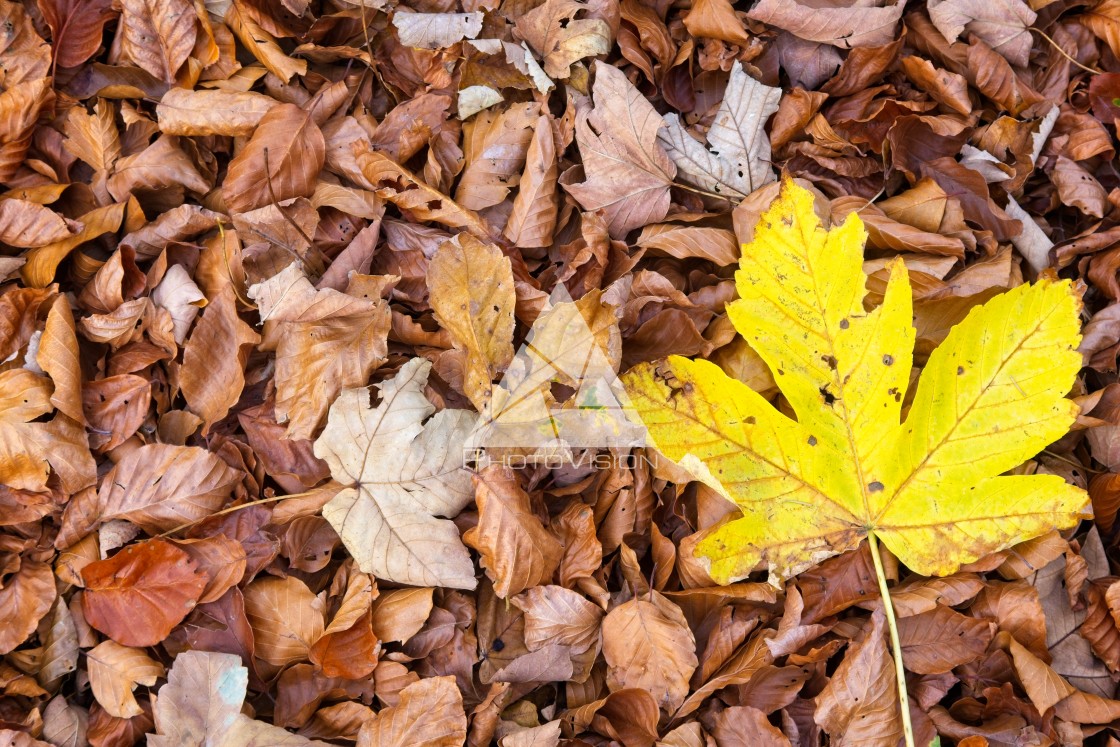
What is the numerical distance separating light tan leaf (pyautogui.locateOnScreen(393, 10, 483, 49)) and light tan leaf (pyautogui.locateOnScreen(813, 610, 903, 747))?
154 cm

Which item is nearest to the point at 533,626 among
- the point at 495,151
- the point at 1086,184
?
the point at 495,151

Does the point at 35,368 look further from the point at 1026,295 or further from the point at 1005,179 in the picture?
the point at 1005,179

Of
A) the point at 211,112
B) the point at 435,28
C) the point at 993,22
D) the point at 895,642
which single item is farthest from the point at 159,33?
the point at 895,642

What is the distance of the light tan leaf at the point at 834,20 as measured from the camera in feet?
5.66

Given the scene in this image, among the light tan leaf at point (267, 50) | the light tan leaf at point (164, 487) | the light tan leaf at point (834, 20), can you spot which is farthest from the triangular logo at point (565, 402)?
the light tan leaf at point (267, 50)

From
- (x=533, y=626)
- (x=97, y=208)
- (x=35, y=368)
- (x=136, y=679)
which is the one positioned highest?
(x=97, y=208)

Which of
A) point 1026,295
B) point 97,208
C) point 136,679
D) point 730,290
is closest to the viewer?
point 1026,295

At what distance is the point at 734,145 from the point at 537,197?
0.46 m

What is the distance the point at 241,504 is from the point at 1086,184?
76.9 inches

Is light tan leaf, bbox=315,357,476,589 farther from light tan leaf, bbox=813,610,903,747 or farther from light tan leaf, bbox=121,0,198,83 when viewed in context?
light tan leaf, bbox=121,0,198,83

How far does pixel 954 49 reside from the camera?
5.84 ft

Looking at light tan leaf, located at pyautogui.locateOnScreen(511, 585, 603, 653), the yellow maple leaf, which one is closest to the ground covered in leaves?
light tan leaf, located at pyautogui.locateOnScreen(511, 585, 603, 653)

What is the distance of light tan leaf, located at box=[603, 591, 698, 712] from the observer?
1494 mm

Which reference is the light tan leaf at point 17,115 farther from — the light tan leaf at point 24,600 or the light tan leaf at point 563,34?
the light tan leaf at point 563,34
